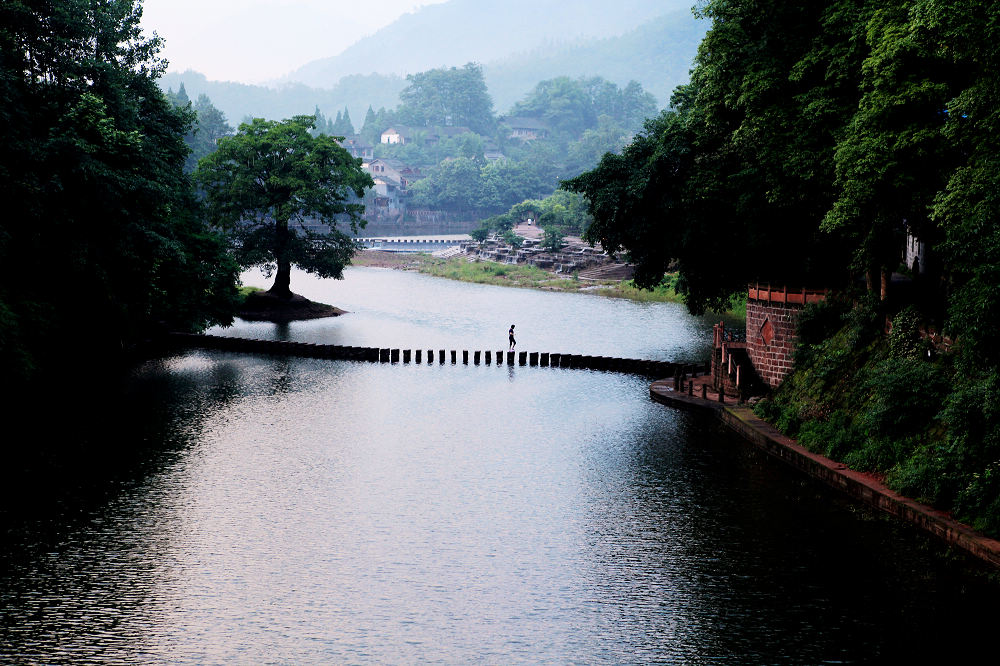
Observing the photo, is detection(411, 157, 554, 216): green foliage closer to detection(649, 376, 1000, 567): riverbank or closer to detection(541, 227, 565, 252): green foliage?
detection(541, 227, 565, 252): green foliage

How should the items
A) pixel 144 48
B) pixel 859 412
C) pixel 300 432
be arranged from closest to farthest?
pixel 859 412 → pixel 300 432 → pixel 144 48

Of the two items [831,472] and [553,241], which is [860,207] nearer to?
[831,472]

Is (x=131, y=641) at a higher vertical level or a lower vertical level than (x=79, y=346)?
lower

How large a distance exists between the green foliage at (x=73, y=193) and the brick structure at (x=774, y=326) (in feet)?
91.0

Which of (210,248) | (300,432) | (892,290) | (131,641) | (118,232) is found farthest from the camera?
(210,248)

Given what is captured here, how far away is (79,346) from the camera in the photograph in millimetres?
49250

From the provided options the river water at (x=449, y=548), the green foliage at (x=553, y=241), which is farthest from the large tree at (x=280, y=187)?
the green foliage at (x=553, y=241)

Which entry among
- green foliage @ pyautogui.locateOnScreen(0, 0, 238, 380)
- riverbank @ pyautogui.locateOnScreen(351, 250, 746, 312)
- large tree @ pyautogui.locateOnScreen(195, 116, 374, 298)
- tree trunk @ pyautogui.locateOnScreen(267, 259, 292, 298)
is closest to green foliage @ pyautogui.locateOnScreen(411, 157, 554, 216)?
riverbank @ pyautogui.locateOnScreen(351, 250, 746, 312)

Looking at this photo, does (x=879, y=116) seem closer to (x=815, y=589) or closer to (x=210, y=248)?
(x=815, y=589)

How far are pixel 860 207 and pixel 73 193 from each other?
3242cm

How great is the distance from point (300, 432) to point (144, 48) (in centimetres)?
3198

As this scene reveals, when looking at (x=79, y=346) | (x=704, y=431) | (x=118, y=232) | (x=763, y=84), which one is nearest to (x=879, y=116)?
(x=763, y=84)

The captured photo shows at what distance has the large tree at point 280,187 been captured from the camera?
82.1 m

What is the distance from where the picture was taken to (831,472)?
1225 inches
